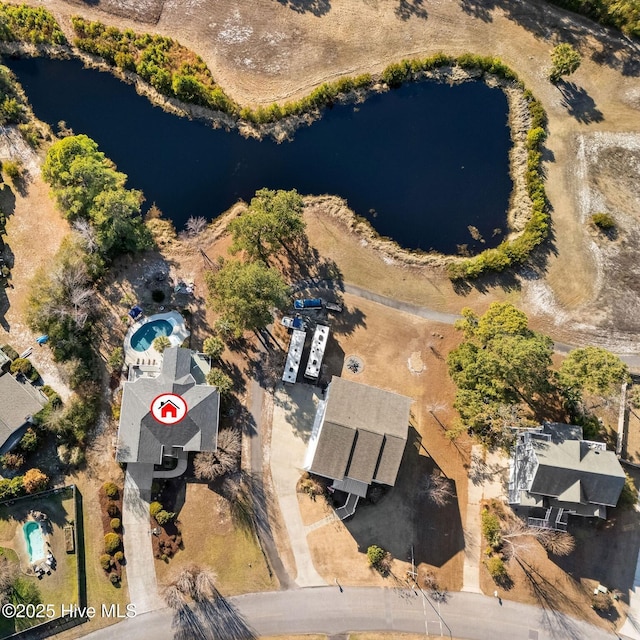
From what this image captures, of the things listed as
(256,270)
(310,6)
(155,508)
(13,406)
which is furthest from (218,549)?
(310,6)

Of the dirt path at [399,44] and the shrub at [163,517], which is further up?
the dirt path at [399,44]

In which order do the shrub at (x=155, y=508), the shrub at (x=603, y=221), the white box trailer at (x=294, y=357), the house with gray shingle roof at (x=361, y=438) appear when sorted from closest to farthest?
the house with gray shingle roof at (x=361, y=438) < the shrub at (x=155, y=508) < the white box trailer at (x=294, y=357) < the shrub at (x=603, y=221)

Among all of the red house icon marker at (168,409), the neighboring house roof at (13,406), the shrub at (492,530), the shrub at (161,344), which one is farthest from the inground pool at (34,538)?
the shrub at (492,530)

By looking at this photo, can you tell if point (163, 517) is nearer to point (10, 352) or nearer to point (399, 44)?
point (10, 352)

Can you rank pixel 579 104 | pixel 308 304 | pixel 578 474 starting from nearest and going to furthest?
pixel 578 474
pixel 308 304
pixel 579 104

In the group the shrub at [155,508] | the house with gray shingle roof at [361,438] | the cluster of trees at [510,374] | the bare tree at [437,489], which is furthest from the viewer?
the bare tree at [437,489]

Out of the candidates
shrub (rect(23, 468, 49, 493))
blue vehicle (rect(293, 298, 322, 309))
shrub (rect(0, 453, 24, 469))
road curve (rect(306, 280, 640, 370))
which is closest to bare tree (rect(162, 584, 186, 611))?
shrub (rect(23, 468, 49, 493))

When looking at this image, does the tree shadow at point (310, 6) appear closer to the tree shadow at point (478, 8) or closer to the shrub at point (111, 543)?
the tree shadow at point (478, 8)
